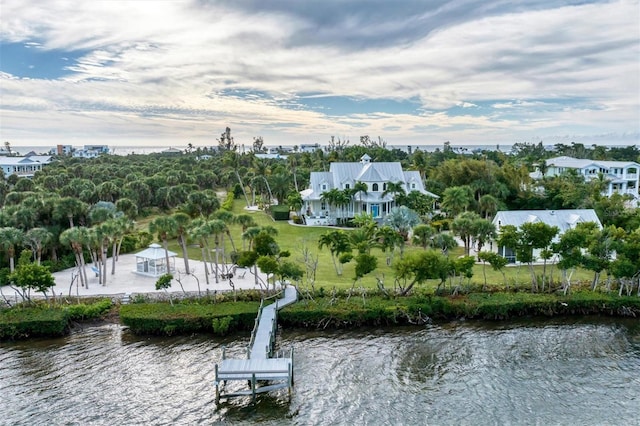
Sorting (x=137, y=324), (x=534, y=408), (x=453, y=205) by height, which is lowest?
(x=534, y=408)

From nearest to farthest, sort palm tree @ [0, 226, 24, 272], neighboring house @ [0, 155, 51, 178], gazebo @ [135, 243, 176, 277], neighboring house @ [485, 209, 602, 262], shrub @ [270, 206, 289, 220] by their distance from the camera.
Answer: palm tree @ [0, 226, 24, 272]
gazebo @ [135, 243, 176, 277]
neighboring house @ [485, 209, 602, 262]
shrub @ [270, 206, 289, 220]
neighboring house @ [0, 155, 51, 178]

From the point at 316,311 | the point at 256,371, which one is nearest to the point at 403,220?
the point at 316,311

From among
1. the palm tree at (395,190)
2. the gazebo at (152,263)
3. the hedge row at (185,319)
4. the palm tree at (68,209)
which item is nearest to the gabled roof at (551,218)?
the palm tree at (395,190)

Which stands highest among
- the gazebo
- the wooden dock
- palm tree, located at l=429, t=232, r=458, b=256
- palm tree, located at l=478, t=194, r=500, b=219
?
palm tree, located at l=478, t=194, r=500, b=219

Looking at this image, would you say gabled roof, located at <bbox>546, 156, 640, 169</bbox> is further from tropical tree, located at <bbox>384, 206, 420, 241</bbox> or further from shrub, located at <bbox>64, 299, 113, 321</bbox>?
shrub, located at <bbox>64, 299, 113, 321</bbox>

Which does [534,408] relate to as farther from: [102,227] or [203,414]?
[102,227]

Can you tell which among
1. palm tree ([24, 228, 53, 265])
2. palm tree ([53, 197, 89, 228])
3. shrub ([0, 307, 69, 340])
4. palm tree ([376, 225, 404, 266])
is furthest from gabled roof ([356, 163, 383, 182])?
shrub ([0, 307, 69, 340])

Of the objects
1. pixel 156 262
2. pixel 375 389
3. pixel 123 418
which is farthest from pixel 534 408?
pixel 156 262
